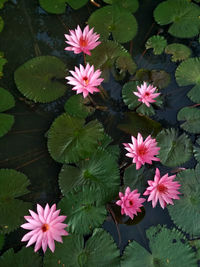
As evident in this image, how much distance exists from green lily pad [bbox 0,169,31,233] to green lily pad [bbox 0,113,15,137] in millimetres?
372

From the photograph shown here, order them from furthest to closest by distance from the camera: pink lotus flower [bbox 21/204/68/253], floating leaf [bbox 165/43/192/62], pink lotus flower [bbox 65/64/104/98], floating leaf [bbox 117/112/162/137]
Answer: floating leaf [bbox 165/43/192/62], floating leaf [bbox 117/112/162/137], pink lotus flower [bbox 65/64/104/98], pink lotus flower [bbox 21/204/68/253]

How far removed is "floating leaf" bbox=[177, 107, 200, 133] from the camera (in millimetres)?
2266

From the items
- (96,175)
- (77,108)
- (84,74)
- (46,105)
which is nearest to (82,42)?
(84,74)

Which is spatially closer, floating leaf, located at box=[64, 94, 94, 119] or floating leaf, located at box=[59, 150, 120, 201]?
floating leaf, located at box=[59, 150, 120, 201]

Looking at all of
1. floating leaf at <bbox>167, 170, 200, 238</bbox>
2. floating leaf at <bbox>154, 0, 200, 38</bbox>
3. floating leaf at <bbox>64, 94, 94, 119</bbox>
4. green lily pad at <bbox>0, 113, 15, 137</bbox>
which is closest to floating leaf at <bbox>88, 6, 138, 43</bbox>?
floating leaf at <bbox>154, 0, 200, 38</bbox>

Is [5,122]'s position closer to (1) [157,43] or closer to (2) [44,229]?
(2) [44,229]

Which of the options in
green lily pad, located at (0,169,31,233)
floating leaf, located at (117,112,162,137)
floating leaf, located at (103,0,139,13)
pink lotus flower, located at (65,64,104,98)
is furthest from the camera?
floating leaf, located at (103,0,139,13)

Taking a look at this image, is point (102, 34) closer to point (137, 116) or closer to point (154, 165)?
point (137, 116)

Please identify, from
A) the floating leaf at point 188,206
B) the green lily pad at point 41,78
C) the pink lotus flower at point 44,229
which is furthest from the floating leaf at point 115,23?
the pink lotus flower at point 44,229

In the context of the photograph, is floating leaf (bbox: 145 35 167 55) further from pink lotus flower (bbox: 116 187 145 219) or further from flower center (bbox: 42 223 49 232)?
flower center (bbox: 42 223 49 232)

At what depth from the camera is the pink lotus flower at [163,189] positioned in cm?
175

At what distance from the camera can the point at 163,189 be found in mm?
1766

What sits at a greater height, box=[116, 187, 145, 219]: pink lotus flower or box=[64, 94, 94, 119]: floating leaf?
box=[64, 94, 94, 119]: floating leaf

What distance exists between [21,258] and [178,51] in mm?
2369
